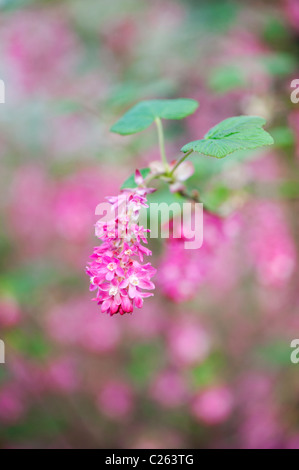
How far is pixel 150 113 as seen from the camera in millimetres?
899

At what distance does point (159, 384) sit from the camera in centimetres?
234

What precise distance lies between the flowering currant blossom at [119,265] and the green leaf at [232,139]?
0.14m

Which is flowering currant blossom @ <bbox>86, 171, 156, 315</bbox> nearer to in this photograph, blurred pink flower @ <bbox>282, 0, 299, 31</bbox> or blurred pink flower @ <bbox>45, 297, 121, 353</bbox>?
blurred pink flower @ <bbox>282, 0, 299, 31</bbox>

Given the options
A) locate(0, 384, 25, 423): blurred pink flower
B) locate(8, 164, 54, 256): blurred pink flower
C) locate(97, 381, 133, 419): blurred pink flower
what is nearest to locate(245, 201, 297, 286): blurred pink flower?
locate(97, 381, 133, 419): blurred pink flower

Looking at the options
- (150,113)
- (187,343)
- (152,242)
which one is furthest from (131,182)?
(187,343)

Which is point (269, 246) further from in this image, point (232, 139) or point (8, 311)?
point (8, 311)

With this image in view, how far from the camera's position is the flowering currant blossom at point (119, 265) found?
68 centimetres

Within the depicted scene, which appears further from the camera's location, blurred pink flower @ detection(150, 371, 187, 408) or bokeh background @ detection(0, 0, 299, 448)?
blurred pink flower @ detection(150, 371, 187, 408)

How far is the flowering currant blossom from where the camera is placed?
0.68 meters

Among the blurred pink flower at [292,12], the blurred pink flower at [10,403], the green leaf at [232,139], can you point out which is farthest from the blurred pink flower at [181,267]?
the blurred pink flower at [10,403]

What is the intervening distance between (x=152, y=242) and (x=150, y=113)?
100 centimetres

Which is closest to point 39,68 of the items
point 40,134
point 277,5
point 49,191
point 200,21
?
point 40,134

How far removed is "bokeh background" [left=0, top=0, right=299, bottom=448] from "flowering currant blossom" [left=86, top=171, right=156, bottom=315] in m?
0.70

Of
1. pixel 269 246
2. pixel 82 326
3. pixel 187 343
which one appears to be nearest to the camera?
pixel 269 246
